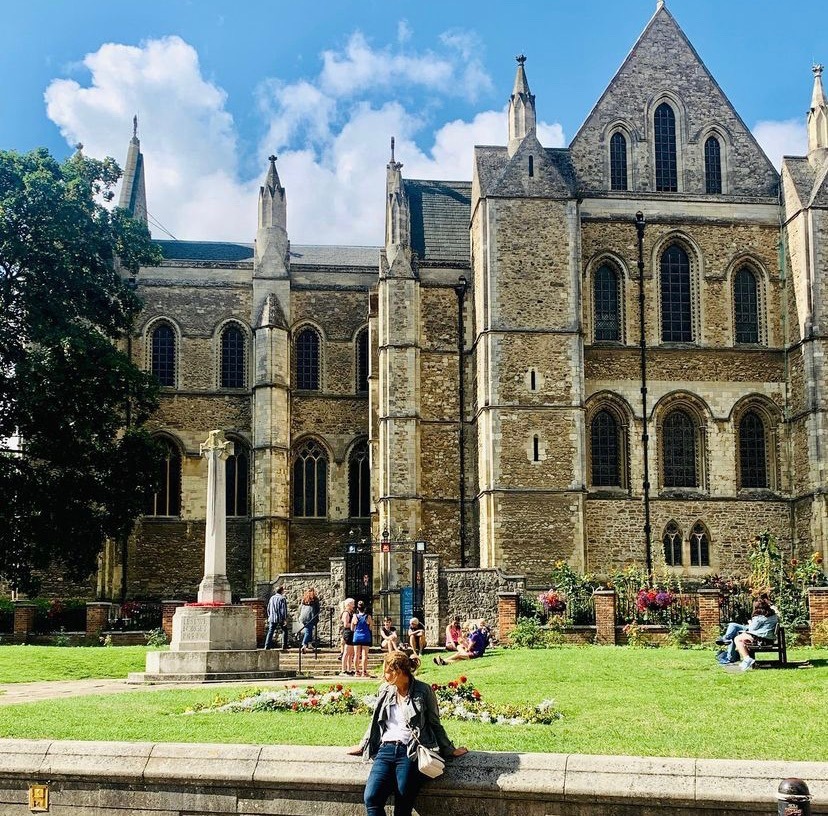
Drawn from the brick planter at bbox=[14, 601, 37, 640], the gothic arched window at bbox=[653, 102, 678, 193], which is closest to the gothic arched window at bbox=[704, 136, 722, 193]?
the gothic arched window at bbox=[653, 102, 678, 193]

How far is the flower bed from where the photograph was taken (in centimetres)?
1417

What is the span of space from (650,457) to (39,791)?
89.1 ft

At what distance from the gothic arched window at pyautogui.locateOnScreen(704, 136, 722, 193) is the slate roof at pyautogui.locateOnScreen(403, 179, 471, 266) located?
766 centimetres

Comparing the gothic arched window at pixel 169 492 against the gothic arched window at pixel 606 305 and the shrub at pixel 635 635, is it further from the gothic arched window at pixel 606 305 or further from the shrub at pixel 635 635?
the shrub at pixel 635 635

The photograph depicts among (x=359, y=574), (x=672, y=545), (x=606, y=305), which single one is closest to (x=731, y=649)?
(x=672, y=545)

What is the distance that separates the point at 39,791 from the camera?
11.1 meters

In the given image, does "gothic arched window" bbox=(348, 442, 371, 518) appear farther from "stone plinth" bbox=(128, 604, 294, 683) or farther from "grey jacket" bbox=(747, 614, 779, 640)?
"grey jacket" bbox=(747, 614, 779, 640)

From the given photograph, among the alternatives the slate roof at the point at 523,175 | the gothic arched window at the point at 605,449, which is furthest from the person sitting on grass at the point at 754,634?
the slate roof at the point at 523,175

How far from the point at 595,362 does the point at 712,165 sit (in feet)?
23.5

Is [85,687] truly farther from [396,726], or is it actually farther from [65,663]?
[396,726]

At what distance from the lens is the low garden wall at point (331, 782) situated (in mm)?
9719

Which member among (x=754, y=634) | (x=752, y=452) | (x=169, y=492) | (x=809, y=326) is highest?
(x=809, y=326)

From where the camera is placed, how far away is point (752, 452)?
3694 cm

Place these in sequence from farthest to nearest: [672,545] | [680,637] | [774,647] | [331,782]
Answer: [672,545] < [680,637] < [774,647] < [331,782]
